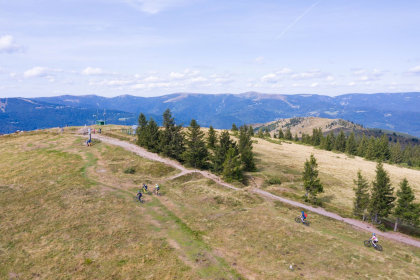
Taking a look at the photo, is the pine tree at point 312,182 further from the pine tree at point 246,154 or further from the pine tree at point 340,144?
the pine tree at point 340,144

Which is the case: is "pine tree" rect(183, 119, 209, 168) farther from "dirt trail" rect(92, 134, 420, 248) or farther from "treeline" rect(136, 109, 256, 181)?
"dirt trail" rect(92, 134, 420, 248)

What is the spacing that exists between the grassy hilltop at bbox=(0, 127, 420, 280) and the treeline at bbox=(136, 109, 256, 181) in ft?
21.2

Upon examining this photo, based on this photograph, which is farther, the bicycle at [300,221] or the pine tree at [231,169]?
the pine tree at [231,169]

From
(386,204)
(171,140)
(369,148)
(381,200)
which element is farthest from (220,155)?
(369,148)

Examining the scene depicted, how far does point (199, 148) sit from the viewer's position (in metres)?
57.3

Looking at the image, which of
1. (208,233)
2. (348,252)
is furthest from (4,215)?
(348,252)

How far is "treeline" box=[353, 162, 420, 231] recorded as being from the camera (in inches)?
1284

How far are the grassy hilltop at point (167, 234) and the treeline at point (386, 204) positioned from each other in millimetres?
4523

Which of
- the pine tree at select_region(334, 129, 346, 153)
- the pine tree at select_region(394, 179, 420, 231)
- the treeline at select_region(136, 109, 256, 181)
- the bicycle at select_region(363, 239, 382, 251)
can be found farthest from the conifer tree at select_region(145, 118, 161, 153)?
the pine tree at select_region(334, 129, 346, 153)

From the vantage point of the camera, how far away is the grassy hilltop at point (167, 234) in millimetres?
21942

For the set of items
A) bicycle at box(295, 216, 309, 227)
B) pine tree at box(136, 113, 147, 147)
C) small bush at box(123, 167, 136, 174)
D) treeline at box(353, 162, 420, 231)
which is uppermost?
pine tree at box(136, 113, 147, 147)

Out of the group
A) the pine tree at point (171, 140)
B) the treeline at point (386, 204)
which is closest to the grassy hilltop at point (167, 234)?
the treeline at point (386, 204)

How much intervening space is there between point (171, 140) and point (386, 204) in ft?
161

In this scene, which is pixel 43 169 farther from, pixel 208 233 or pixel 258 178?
pixel 258 178
